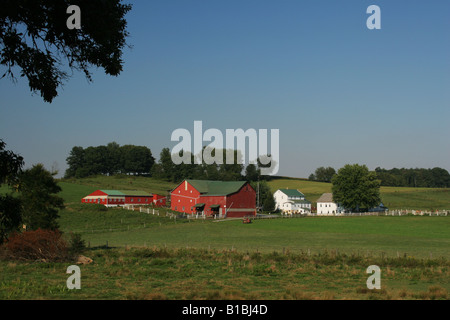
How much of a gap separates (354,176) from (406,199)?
3485 cm

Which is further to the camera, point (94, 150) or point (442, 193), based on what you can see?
point (94, 150)

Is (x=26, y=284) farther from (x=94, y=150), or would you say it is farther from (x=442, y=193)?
(x=94, y=150)

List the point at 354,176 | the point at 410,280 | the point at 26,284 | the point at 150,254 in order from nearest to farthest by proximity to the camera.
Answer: the point at 26,284 < the point at 410,280 < the point at 150,254 < the point at 354,176

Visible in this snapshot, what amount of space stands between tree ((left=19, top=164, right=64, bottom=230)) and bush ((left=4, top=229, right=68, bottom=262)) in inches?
296

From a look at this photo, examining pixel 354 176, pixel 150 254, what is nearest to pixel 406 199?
pixel 354 176

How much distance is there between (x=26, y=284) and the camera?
19.2m

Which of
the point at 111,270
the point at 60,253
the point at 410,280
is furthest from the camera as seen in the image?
the point at 60,253

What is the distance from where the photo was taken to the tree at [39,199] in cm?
3753

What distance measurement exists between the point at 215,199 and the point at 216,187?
573 cm

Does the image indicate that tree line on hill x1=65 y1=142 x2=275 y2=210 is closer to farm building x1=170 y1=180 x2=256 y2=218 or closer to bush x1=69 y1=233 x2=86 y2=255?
farm building x1=170 y1=180 x2=256 y2=218

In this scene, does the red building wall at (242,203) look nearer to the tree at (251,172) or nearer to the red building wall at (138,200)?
the red building wall at (138,200)

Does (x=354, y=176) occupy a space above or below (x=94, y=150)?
below

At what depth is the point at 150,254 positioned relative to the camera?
106ft
